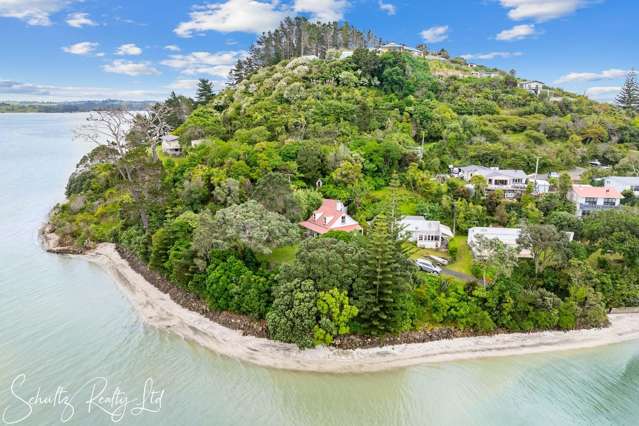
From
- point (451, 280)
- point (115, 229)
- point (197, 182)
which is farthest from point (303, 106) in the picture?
point (451, 280)

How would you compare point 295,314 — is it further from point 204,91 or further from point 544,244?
point 204,91

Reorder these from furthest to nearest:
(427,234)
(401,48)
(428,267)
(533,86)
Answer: (401,48), (533,86), (427,234), (428,267)

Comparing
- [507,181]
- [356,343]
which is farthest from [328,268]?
[507,181]

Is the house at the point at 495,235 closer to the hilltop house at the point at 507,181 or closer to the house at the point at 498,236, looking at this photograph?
the house at the point at 498,236

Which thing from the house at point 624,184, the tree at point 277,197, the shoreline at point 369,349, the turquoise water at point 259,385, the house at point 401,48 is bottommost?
the turquoise water at point 259,385

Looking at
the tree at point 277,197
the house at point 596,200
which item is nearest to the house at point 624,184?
the house at point 596,200

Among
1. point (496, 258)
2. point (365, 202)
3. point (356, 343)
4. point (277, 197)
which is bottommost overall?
point (356, 343)

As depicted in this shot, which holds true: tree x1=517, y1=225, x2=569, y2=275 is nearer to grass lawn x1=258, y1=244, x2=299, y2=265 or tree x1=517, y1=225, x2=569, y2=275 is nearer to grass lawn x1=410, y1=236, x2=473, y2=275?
grass lawn x1=410, y1=236, x2=473, y2=275

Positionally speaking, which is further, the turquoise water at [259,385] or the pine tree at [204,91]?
the pine tree at [204,91]
